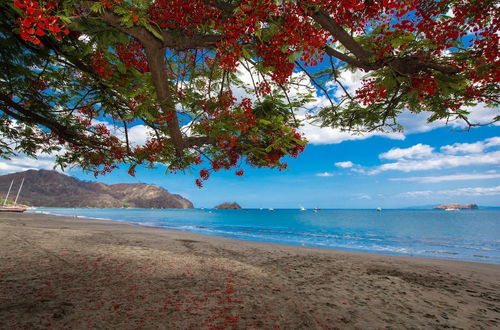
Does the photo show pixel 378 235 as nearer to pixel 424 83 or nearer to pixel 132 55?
pixel 424 83

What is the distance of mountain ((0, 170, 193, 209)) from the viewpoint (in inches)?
5822

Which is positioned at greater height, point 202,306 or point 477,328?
point 202,306

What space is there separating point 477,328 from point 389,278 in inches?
91.9

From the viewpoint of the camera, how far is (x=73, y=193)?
533 feet

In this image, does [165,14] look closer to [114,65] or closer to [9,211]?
[114,65]

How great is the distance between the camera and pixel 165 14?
3.09m

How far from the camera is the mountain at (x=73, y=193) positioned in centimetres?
14788

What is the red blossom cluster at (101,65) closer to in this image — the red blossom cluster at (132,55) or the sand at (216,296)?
the red blossom cluster at (132,55)

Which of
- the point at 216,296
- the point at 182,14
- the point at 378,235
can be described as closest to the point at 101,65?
the point at 182,14

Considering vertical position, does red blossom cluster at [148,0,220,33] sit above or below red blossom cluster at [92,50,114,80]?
above

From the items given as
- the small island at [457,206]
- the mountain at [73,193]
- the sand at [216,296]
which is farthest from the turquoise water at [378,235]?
the small island at [457,206]

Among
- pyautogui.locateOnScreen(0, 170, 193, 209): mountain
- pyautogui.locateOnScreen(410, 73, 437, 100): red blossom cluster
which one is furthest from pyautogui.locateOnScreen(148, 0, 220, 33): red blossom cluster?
pyautogui.locateOnScreen(0, 170, 193, 209): mountain

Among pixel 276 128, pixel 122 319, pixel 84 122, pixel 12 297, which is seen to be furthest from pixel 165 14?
pixel 84 122

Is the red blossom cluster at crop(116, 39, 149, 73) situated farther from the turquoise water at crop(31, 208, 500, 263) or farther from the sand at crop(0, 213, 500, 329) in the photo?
the turquoise water at crop(31, 208, 500, 263)
